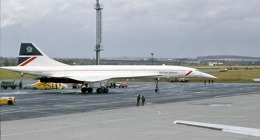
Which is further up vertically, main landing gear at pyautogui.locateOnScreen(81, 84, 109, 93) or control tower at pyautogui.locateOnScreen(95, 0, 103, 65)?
control tower at pyautogui.locateOnScreen(95, 0, 103, 65)

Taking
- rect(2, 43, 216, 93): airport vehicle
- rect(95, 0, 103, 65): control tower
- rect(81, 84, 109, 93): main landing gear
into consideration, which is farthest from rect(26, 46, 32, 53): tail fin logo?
rect(95, 0, 103, 65): control tower

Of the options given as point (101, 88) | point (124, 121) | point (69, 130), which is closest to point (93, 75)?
point (101, 88)

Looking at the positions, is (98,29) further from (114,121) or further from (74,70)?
(114,121)

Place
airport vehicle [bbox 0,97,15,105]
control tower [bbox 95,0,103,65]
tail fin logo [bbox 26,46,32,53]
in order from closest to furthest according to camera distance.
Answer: airport vehicle [bbox 0,97,15,105], tail fin logo [bbox 26,46,32,53], control tower [bbox 95,0,103,65]

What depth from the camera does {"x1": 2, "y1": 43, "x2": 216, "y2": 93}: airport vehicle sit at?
71.9 meters

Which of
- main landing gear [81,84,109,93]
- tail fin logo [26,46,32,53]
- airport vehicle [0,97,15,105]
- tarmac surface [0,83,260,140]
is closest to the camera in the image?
tarmac surface [0,83,260,140]

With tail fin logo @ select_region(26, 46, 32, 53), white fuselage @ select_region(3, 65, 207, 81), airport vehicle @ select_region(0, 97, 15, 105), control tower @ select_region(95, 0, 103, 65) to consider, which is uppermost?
control tower @ select_region(95, 0, 103, 65)

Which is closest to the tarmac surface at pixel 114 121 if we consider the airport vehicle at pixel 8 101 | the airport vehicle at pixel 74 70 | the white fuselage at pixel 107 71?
the airport vehicle at pixel 8 101

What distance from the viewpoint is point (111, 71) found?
73562mm

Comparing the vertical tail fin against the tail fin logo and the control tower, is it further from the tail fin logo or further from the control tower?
the control tower

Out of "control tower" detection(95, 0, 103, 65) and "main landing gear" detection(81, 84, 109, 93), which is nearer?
"main landing gear" detection(81, 84, 109, 93)

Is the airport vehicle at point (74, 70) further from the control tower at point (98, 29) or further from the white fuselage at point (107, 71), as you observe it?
the control tower at point (98, 29)

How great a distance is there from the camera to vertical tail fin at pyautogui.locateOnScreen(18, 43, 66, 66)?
72562 mm

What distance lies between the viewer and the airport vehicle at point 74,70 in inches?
2830
